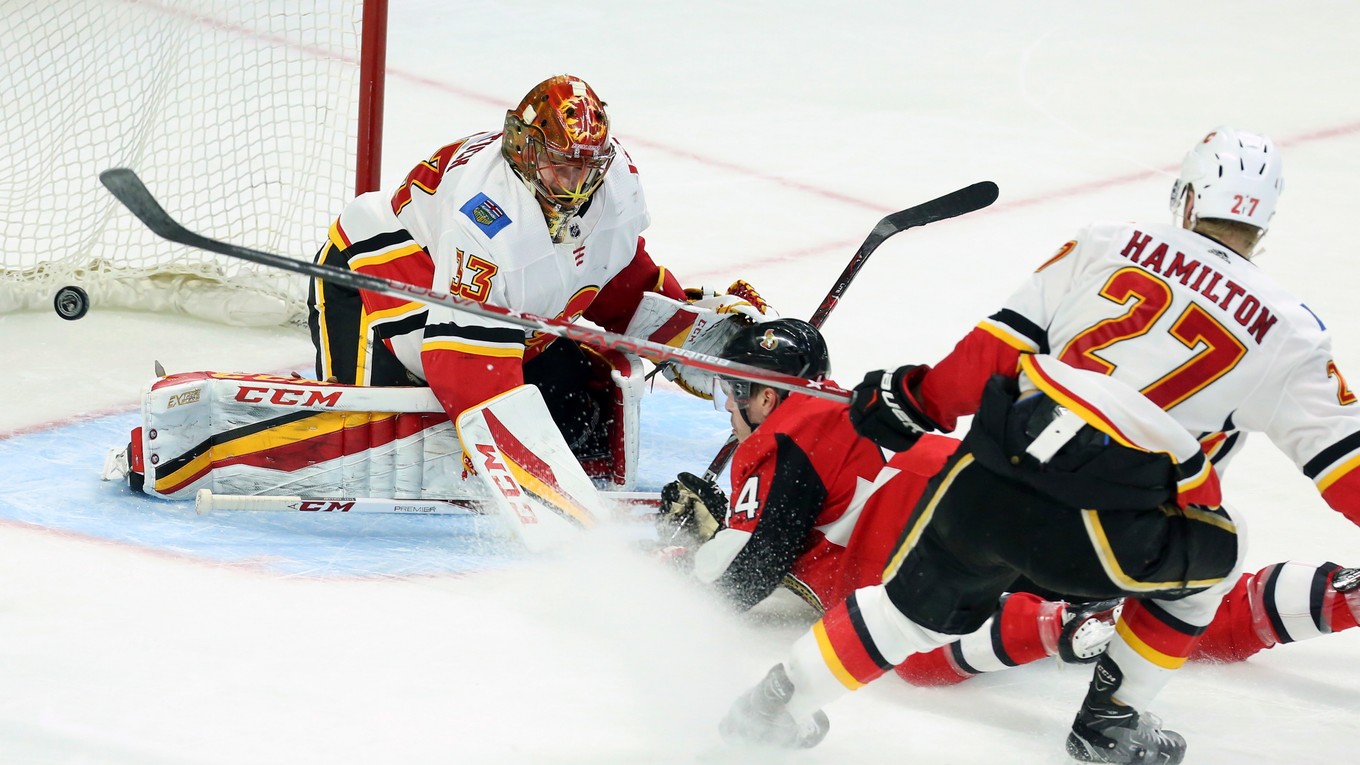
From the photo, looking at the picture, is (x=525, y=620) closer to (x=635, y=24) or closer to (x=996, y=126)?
(x=996, y=126)

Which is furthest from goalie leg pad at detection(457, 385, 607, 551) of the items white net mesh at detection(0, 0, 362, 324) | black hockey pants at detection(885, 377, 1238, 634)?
white net mesh at detection(0, 0, 362, 324)

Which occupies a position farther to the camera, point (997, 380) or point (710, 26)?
point (710, 26)

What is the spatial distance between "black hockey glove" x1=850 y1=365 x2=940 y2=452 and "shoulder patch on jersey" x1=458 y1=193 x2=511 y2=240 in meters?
1.05

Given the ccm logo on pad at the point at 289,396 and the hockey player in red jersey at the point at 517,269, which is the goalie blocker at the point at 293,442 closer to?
the ccm logo on pad at the point at 289,396

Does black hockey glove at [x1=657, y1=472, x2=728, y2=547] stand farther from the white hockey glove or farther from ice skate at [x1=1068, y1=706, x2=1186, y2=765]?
ice skate at [x1=1068, y1=706, x2=1186, y2=765]

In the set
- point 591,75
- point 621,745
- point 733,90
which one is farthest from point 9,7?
point 621,745

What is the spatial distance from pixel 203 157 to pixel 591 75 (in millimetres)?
2471

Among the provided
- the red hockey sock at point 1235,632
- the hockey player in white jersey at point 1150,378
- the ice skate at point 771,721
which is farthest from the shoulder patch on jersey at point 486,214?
the red hockey sock at point 1235,632

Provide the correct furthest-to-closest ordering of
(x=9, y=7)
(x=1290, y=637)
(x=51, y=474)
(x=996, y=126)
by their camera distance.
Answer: (x=996, y=126)
(x=9, y=7)
(x=51, y=474)
(x=1290, y=637)

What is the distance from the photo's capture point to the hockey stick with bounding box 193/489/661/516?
119 inches

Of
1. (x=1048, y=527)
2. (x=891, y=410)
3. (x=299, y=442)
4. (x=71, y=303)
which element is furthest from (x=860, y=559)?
(x=71, y=303)

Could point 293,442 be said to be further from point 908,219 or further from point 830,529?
point 908,219

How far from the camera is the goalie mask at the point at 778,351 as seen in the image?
8.70 ft

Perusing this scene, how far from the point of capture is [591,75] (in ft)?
22.2
